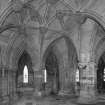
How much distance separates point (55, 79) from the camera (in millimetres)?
29062

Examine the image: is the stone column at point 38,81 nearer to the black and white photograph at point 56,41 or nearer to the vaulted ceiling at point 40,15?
the black and white photograph at point 56,41

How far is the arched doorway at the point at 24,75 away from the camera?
29.9 m

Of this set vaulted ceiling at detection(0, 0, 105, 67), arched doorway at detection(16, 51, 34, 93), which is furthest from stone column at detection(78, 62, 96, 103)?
arched doorway at detection(16, 51, 34, 93)

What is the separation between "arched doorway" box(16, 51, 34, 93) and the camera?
29875 millimetres

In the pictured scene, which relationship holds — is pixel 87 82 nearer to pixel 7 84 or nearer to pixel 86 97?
pixel 86 97

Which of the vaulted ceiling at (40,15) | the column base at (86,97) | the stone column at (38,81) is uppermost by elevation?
the vaulted ceiling at (40,15)

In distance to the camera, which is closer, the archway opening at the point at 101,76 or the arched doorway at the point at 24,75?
the archway opening at the point at 101,76

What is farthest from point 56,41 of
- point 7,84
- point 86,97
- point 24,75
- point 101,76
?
point 101,76

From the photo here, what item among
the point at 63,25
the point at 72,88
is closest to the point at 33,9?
the point at 63,25

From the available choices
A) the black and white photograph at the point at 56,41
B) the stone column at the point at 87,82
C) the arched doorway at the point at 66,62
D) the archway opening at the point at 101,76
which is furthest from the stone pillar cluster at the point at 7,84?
the archway opening at the point at 101,76

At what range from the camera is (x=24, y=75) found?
99.9 feet

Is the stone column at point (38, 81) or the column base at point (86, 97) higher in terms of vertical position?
the stone column at point (38, 81)

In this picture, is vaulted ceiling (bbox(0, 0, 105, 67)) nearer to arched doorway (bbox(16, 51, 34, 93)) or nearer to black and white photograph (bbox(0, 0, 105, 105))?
black and white photograph (bbox(0, 0, 105, 105))

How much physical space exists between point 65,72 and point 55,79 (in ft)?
16.9
